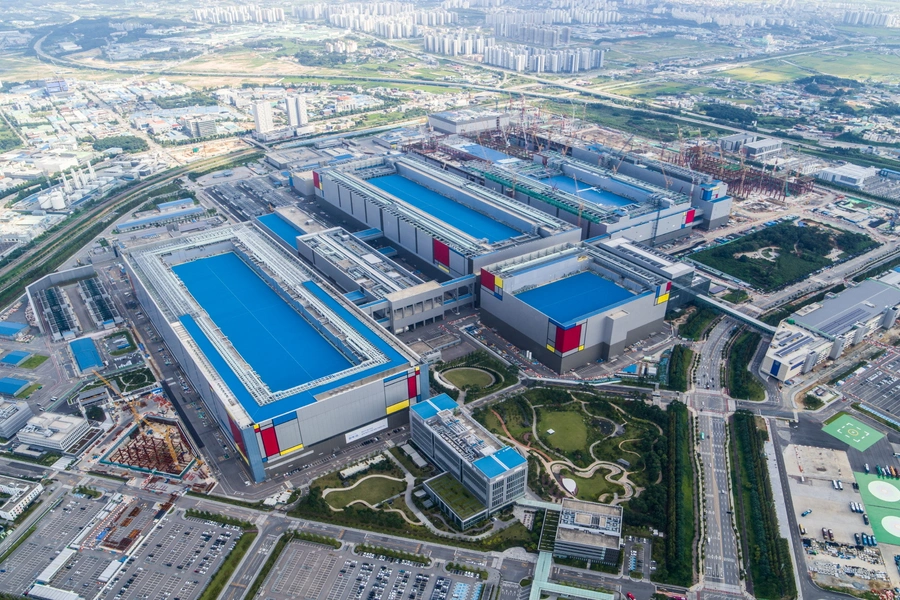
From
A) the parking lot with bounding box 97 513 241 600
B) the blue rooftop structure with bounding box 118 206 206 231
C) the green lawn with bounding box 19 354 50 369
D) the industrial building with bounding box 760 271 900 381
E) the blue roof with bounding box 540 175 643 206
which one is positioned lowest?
the parking lot with bounding box 97 513 241 600

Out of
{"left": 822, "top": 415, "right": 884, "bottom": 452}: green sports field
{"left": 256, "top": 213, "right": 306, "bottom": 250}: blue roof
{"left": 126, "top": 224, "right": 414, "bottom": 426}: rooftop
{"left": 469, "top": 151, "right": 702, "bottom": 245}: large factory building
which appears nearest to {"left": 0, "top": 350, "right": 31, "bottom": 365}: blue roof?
{"left": 126, "top": 224, "right": 414, "bottom": 426}: rooftop

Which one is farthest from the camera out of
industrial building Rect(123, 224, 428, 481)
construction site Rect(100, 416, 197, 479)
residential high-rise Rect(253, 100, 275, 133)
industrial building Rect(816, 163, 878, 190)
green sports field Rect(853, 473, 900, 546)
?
residential high-rise Rect(253, 100, 275, 133)

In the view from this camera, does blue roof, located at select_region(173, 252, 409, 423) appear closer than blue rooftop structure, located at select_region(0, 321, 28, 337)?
Yes

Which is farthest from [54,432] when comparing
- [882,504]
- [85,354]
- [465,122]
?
[465,122]

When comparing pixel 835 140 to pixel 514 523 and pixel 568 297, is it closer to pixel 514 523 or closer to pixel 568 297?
pixel 568 297

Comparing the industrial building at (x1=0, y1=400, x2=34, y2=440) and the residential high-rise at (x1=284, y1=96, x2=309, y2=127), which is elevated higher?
the residential high-rise at (x1=284, y1=96, x2=309, y2=127)

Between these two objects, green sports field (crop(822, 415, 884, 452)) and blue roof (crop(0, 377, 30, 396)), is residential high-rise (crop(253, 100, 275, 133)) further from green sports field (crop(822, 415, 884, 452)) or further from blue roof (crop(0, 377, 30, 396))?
green sports field (crop(822, 415, 884, 452))

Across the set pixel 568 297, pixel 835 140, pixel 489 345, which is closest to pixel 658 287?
pixel 568 297
